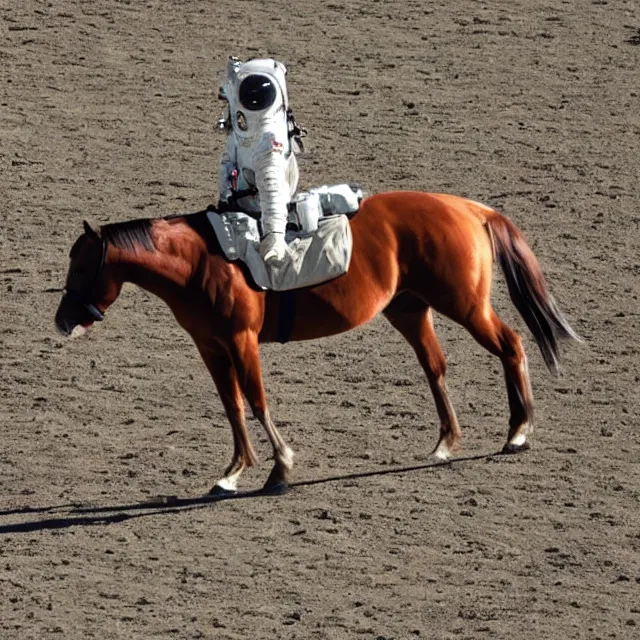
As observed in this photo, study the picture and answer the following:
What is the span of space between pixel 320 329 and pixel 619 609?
7.93 ft

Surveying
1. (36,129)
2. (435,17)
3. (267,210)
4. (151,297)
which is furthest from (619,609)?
(435,17)

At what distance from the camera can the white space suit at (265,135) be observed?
9.62 meters

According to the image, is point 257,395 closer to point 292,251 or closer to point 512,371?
point 292,251

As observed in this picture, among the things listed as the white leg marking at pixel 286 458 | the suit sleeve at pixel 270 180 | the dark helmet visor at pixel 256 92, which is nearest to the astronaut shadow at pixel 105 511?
the white leg marking at pixel 286 458

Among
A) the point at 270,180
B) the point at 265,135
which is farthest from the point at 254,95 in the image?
the point at 270,180

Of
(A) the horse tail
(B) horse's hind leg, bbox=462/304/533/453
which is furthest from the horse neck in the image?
(A) the horse tail

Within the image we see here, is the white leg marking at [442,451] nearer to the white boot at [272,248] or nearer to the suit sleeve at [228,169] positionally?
the white boot at [272,248]

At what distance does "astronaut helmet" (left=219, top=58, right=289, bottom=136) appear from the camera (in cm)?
961

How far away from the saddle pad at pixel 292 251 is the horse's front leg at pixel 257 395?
12.3 inches

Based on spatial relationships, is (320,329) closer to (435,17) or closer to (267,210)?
(267,210)

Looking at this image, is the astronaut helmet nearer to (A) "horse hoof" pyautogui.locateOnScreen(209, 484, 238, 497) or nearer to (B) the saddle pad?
(B) the saddle pad

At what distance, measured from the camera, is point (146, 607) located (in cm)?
850

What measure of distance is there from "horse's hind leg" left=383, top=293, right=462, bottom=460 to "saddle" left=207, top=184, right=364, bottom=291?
73cm

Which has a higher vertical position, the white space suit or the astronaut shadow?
the white space suit
